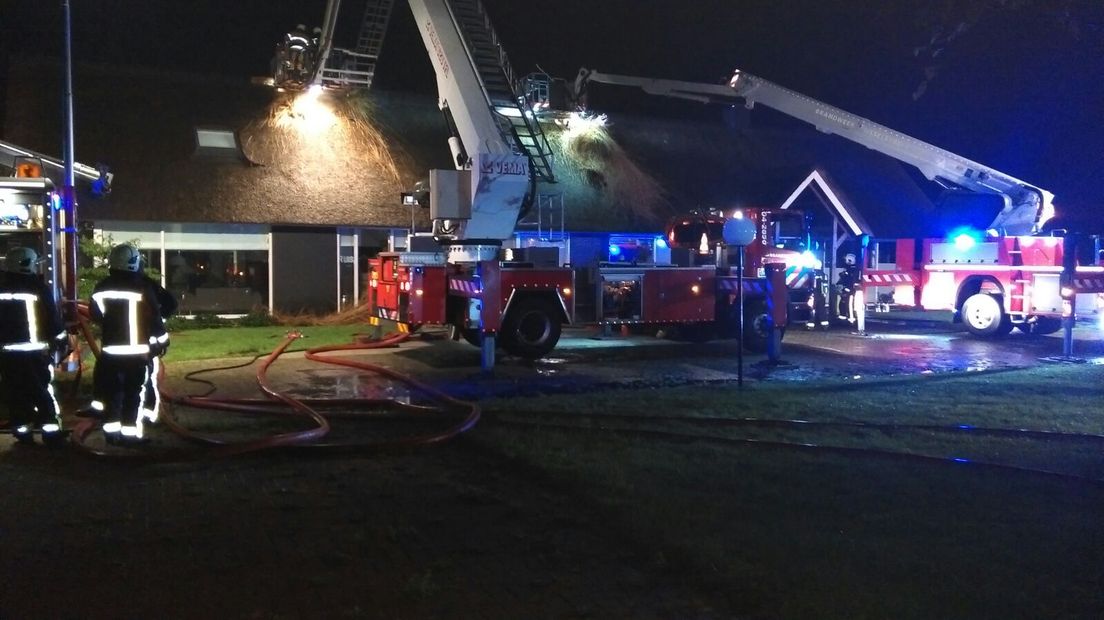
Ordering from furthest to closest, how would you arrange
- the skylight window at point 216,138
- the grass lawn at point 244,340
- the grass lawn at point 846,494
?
the skylight window at point 216,138, the grass lawn at point 244,340, the grass lawn at point 846,494

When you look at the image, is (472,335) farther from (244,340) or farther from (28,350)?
(28,350)

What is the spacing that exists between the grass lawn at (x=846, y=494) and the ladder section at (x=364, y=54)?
14.2 metres

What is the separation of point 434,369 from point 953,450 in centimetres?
713

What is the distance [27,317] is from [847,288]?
15316mm

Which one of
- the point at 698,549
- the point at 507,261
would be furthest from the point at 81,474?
the point at 507,261

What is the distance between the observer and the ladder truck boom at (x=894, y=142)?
67.7ft

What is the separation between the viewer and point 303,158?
2070 centimetres

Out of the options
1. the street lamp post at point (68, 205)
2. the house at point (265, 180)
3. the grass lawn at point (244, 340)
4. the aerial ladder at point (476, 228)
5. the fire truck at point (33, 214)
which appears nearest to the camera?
the fire truck at point (33, 214)

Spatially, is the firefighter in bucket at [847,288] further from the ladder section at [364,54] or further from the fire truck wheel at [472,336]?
the ladder section at [364,54]

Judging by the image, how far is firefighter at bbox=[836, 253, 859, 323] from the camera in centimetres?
1875

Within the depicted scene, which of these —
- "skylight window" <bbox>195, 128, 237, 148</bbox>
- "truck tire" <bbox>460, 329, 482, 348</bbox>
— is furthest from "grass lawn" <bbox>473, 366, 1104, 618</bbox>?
"skylight window" <bbox>195, 128, 237, 148</bbox>

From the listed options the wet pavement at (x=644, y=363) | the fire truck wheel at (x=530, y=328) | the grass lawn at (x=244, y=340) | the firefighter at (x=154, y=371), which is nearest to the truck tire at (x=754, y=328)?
the wet pavement at (x=644, y=363)

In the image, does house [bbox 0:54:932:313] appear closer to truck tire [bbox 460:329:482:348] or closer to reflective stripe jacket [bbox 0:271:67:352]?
truck tire [bbox 460:329:482:348]

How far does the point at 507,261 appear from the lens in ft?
44.0
